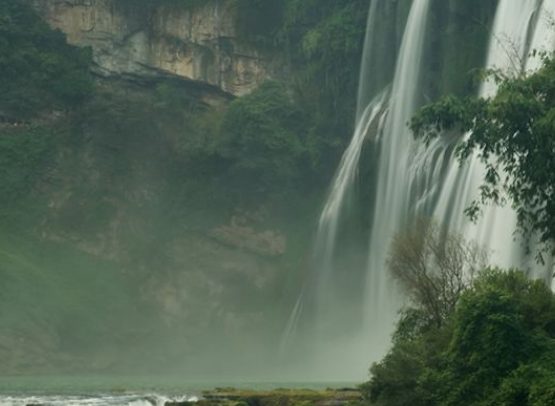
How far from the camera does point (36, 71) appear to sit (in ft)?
273

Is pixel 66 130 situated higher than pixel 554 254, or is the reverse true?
pixel 66 130

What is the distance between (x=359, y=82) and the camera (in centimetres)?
7769

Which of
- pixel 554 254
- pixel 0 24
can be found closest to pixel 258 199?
pixel 0 24

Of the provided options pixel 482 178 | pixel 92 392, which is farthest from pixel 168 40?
pixel 92 392

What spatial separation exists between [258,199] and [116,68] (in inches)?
514

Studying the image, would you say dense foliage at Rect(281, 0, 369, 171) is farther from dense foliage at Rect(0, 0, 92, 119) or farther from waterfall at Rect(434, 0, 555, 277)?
waterfall at Rect(434, 0, 555, 277)

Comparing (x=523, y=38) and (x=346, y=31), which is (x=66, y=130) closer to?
(x=346, y=31)

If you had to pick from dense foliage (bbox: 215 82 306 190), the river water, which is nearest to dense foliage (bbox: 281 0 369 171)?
dense foliage (bbox: 215 82 306 190)

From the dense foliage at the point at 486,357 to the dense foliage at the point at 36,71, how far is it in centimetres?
5411

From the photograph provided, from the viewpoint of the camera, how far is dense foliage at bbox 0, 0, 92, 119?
83.1 metres

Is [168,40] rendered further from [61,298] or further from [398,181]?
[398,181]

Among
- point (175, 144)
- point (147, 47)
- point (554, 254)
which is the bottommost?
point (554, 254)

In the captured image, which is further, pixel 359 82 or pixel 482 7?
pixel 359 82

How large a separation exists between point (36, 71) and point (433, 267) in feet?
159
